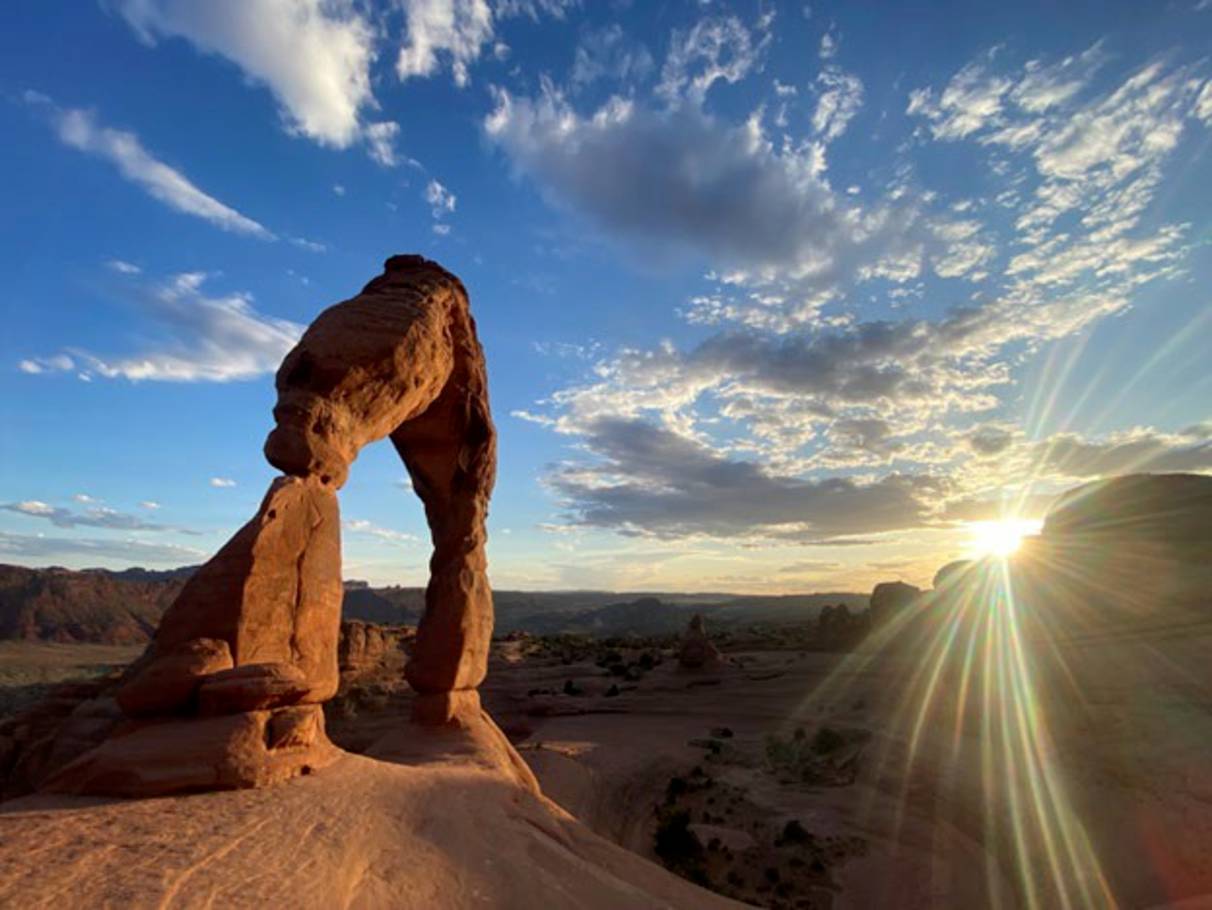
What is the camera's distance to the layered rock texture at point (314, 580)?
664 centimetres

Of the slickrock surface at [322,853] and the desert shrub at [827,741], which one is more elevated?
the slickrock surface at [322,853]

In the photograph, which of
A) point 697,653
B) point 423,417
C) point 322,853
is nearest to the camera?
point 322,853

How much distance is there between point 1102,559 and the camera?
30.3m

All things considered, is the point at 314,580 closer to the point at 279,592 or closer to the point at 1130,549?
the point at 279,592

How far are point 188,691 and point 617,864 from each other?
5.19 meters

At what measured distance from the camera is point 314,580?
8.47 m

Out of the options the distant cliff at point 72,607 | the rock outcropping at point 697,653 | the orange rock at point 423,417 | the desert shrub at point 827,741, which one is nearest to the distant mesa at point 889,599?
the rock outcropping at point 697,653

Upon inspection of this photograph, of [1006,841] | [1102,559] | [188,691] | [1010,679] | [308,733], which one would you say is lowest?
[1006,841]

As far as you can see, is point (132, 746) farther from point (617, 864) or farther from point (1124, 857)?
point (1124, 857)

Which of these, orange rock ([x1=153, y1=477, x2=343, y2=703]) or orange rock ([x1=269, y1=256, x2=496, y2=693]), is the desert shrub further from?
orange rock ([x1=153, y1=477, x2=343, y2=703])

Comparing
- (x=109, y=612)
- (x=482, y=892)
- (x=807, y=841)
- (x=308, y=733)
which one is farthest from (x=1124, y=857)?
(x=109, y=612)

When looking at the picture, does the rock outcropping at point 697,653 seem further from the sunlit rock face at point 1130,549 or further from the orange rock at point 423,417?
the orange rock at point 423,417

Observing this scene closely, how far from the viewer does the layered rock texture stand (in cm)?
664

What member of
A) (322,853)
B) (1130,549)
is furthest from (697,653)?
(322,853)
